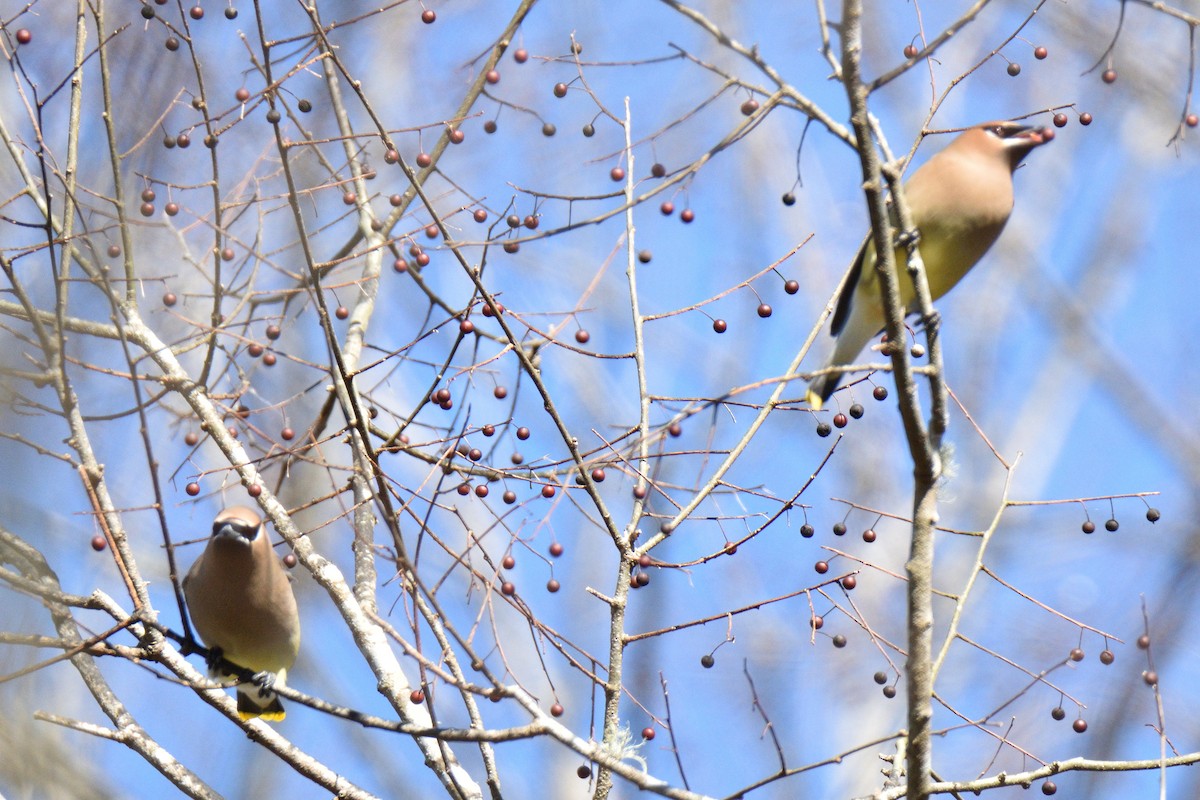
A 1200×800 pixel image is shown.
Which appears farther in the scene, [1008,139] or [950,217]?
[1008,139]

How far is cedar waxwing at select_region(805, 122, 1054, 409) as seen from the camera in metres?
3.99

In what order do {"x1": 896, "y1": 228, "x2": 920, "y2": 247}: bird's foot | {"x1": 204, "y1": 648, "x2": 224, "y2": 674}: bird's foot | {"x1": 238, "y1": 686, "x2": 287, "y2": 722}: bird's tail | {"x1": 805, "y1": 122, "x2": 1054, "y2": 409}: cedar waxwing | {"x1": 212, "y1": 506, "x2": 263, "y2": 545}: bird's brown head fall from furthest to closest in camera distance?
{"x1": 238, "y1": 686, "x2": 287, "y2": 722}: bird's tail
{"x1": 204, "y1": 648, "x2": 224, "y2": 674}: bird's foot
{"x1": 212, "y1": 506, "x2": 263, "y2": 545}: bird's brown head
{"x1": 805, "y1": 122, "x2": 1054, "y2": 409}: cedar waxwing
{"x1": 896, "y1": 228, "x2": 920, "y2": 247}: bird's foot

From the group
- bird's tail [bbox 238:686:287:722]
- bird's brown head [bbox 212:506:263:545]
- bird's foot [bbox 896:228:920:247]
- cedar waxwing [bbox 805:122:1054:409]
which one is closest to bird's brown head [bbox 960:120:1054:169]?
cedar waxwing [bbox 805:122:1054:409]

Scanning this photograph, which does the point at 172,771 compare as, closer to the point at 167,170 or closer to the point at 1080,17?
the point at 167,170

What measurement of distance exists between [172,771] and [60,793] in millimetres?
1027

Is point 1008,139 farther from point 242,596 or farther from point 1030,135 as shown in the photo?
point 242,596

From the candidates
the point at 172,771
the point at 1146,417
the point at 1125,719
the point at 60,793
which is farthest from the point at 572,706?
the point at 172,771

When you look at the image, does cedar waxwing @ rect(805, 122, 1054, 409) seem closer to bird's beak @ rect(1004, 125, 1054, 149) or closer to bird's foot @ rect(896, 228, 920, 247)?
bird's beak @ rect(1004, 125, 1054, 149)

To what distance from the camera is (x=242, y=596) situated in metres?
4.28

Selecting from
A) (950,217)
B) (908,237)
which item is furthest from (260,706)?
(908,237)

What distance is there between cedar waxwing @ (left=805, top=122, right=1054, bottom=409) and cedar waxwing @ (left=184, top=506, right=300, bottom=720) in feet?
5.81

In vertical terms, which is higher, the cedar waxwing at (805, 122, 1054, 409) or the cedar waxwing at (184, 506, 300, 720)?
the cedar waxwing at (805, 122, 1054, 409)

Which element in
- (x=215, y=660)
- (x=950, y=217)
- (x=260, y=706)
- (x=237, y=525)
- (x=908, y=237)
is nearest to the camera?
(x=908, y=237)

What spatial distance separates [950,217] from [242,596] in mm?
2440
